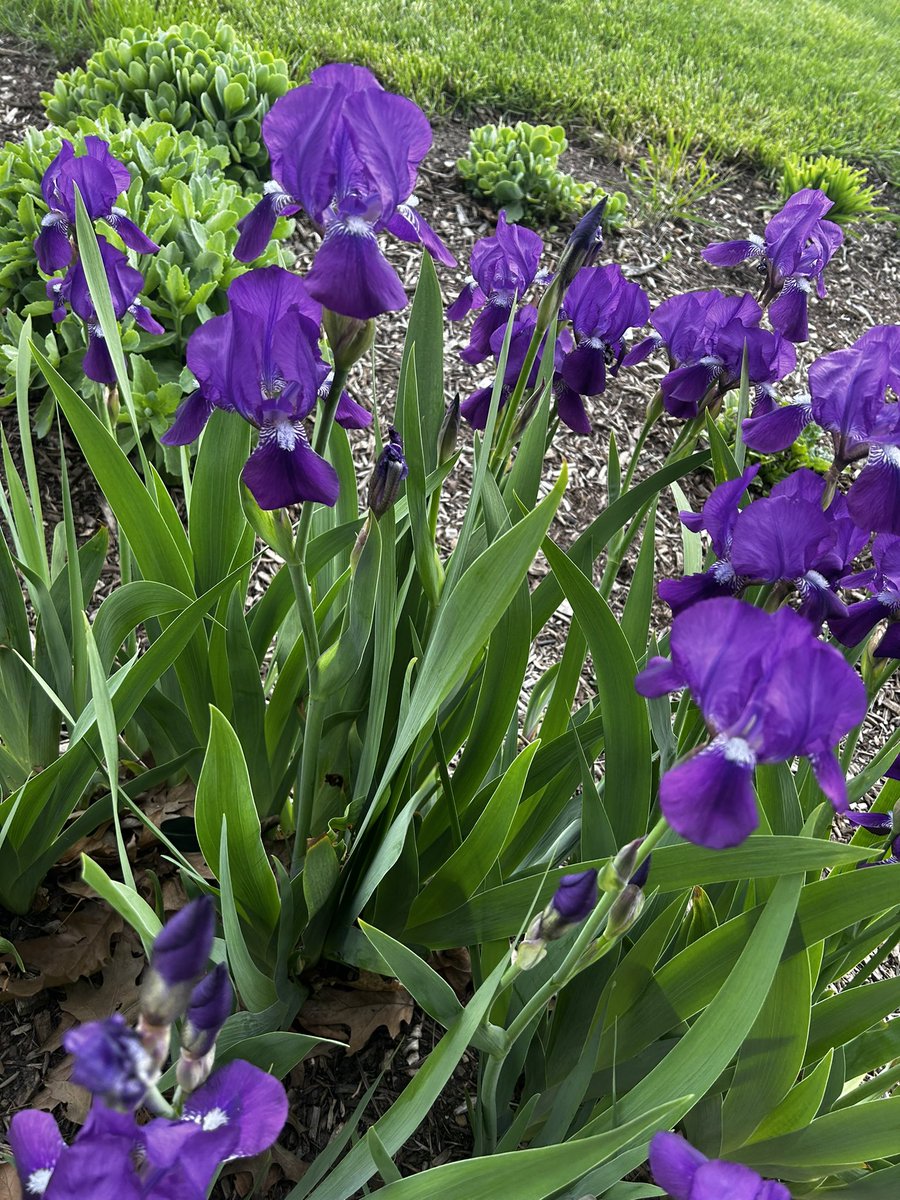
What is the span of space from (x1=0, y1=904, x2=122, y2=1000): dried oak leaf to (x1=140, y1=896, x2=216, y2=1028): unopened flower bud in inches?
39.8

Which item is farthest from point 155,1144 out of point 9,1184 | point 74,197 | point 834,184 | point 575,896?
point 834,184

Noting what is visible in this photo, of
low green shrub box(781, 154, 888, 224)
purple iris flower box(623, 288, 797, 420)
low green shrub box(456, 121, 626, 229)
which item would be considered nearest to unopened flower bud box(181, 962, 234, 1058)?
purple iris flower box(623, 288, 797, 420)

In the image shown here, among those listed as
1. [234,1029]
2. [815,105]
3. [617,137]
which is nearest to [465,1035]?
[234,1029]

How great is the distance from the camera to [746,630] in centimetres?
76

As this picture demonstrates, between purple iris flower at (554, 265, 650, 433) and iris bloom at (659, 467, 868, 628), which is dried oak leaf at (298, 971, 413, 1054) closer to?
iris bloom at (659, 467, 868, 628)

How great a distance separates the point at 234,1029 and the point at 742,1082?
2.18 feet

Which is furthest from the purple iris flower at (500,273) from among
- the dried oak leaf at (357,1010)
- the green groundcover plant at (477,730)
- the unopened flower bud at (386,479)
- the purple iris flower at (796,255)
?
the dried oak leaf at (357,1010)

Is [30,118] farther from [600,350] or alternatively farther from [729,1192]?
[729,1192]

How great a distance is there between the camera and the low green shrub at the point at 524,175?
12.7 feet

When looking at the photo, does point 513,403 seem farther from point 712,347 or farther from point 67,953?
point 67,953

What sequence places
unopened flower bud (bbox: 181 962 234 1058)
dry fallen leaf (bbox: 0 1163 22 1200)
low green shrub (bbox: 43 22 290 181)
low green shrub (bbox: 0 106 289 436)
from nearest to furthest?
1. unopened flower bud (bbox: 181 962 234 1058)
2. dry fallen leaf (bbox: 0 1163 22 1200)
3. low green shrub (bbox: 0 106 289 436)
4. low green shrub (bbox: 43 22 290 181)

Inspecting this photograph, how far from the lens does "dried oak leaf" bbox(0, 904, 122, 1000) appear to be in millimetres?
1469

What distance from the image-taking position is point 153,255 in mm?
2590

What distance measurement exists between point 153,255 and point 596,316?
4.99 feet
